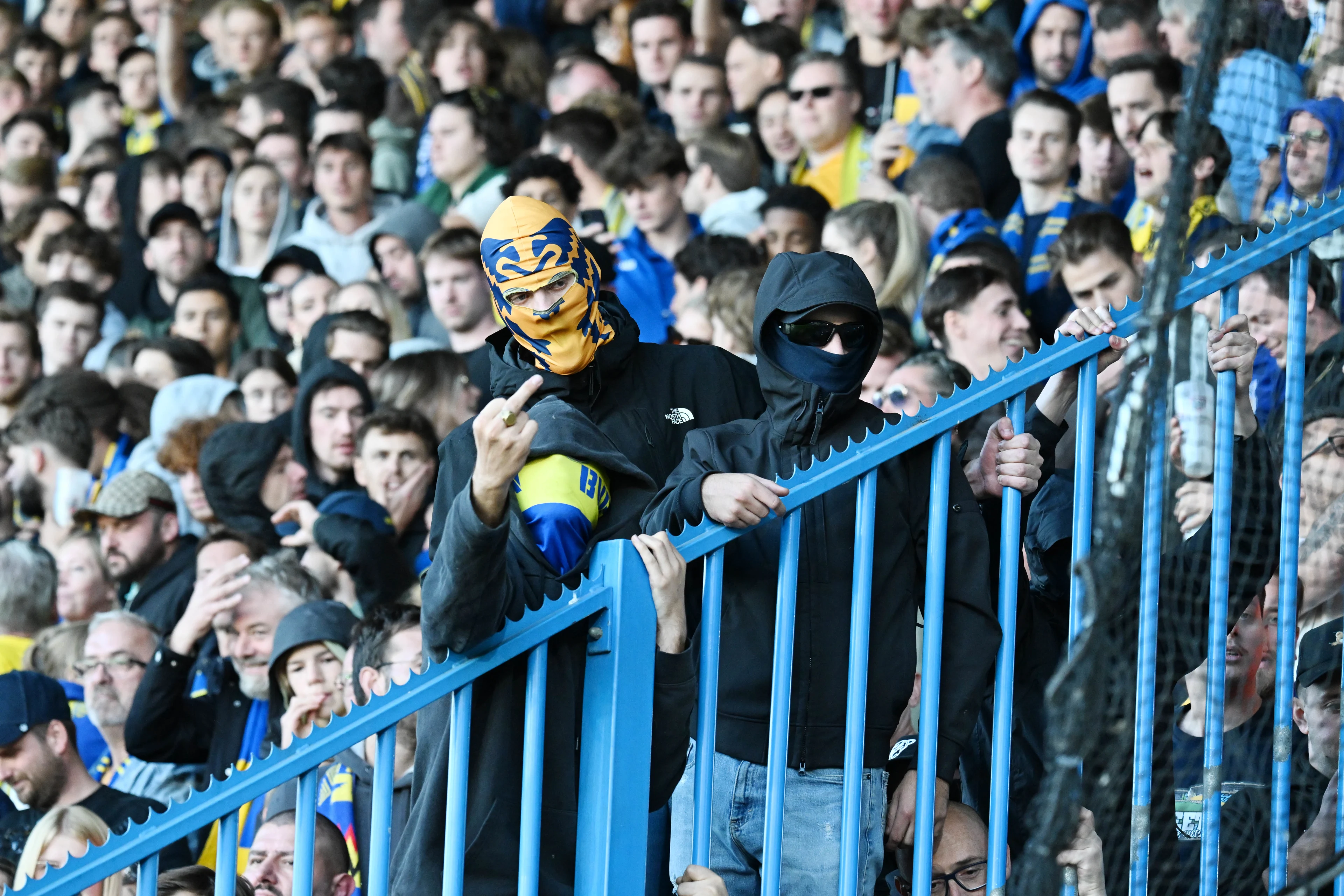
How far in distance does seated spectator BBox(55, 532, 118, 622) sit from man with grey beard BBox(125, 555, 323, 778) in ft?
4.51

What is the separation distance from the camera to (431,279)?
820 centimetres

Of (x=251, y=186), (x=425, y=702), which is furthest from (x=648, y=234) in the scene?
(x=425, y=702)

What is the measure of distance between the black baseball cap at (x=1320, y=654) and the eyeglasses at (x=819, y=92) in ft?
16.6

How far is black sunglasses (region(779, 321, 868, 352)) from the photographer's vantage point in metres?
3.69

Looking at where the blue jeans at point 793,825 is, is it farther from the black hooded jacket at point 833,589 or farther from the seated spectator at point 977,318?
the seated spectator at point 977,318

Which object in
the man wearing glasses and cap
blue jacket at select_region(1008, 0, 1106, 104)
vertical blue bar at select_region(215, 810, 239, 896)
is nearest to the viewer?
vertical blue bar at select_region(215, 810, 239, 896)

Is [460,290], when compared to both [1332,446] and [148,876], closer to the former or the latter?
[1332,446]

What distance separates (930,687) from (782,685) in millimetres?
281

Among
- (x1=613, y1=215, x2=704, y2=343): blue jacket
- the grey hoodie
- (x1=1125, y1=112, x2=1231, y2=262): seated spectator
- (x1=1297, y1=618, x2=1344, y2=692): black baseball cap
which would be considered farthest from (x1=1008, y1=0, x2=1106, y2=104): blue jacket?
(x1=1297, y1=618, x2=1344, y2=692): black baseball cap

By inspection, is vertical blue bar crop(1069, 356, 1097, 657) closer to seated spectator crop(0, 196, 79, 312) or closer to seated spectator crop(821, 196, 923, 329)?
seated spectator crop(821, 196, 923, 329)

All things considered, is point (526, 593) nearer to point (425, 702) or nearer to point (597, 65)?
point (425, 702)

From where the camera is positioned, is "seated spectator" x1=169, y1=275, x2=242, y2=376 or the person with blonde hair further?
"seated spectator" x1=169, y1=275, x2=242, y2=376

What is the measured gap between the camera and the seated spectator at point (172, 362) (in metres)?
8.97

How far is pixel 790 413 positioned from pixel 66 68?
38.6 ft
